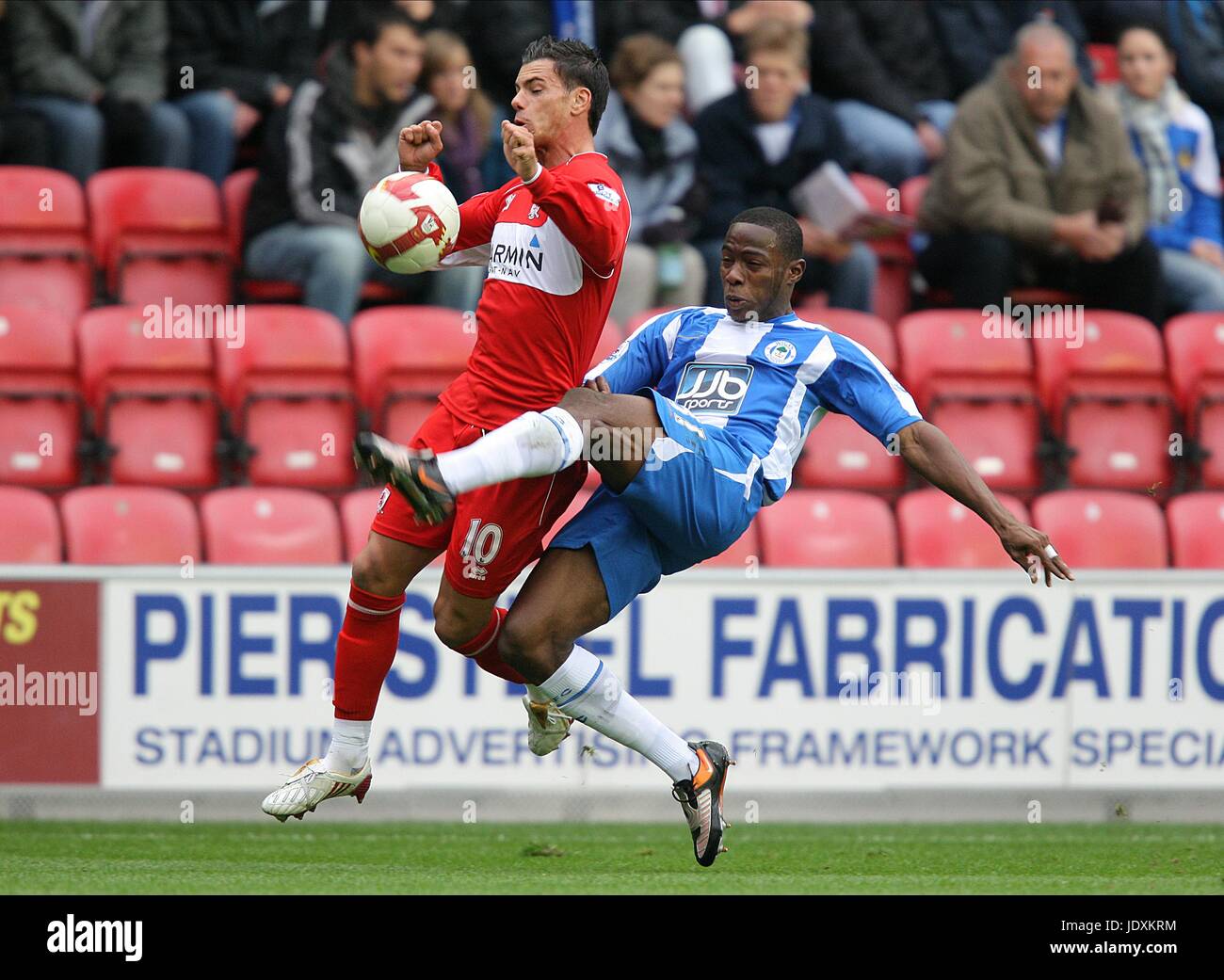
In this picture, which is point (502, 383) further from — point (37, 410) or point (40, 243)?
point (40, 243)

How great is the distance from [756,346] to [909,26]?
593cm

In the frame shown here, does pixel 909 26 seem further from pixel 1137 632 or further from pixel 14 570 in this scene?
pixel 14 570

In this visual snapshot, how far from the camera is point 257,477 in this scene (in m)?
9.25

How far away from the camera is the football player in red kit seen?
561 centimetres

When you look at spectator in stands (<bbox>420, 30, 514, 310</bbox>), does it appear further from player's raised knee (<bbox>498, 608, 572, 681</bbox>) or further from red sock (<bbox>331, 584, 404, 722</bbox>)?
player's raised knee (<bbox>498, 608, 572, 681</bbox>)

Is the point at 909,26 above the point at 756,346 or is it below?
above

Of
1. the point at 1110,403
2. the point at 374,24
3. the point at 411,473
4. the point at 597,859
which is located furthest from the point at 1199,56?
the point at 411,473

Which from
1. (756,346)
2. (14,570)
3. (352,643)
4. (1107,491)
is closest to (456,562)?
(352,643)

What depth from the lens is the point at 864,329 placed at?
32.2 ft

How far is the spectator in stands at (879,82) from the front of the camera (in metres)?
10.7

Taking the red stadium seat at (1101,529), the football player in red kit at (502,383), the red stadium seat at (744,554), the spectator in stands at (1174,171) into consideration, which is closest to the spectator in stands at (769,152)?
the red stadium seat at (744,554)

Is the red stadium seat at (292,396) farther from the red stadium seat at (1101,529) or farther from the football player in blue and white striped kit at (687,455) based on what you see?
the red stadium seat at (1101,529)

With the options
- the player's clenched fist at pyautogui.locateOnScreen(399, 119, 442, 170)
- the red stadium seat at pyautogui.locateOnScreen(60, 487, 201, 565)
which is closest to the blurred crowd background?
the red stadium seat at pyautogui.locateOnScreen(60, 487, 201, 565)

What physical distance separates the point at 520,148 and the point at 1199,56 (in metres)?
7.81
